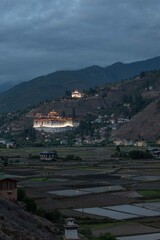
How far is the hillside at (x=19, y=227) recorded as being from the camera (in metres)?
23.1

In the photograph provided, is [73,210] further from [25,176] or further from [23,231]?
[25,176]

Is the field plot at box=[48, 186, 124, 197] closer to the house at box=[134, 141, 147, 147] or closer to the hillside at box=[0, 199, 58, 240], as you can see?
the hillside at box=[0, 199, 58, 240]

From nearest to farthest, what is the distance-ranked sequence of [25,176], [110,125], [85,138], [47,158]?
[25,176]
[47,158]
[85,138]
[110,125]

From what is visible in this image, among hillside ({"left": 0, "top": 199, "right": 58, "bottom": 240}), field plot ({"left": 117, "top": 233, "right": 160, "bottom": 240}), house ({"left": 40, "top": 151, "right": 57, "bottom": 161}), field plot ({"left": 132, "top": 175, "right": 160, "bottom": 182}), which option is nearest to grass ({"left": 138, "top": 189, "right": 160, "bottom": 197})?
field plot ({"left": 132, "top": 175, "right": 160, "bottom": 182})

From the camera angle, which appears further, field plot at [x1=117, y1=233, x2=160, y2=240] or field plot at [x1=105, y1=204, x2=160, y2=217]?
field plot at [x1=105, y1=204, x2=160, y2=217]

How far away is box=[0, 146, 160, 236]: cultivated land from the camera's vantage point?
39.1 metres

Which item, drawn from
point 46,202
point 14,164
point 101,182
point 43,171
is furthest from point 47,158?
point 46,202

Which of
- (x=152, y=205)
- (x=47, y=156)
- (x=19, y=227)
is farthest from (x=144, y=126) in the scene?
(x=19, y=227)

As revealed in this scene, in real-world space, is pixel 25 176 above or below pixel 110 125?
below

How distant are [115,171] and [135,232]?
4703 cm

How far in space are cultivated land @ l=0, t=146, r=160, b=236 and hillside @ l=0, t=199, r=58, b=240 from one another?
18.7 feet

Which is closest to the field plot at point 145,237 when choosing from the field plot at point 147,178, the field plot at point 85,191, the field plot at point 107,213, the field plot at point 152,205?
the field plot at point 107,213

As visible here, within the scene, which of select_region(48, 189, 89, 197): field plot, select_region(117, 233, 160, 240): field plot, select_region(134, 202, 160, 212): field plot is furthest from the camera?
select_region(48, 189, 89, 197): field plot

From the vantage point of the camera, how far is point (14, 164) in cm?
9488
